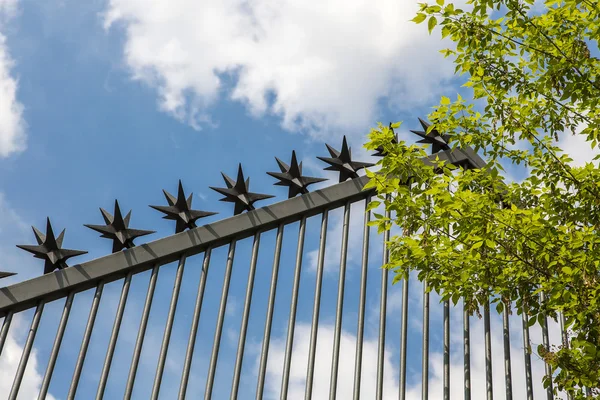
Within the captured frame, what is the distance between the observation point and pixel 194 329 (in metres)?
7.13

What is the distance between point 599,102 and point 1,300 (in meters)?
6.26

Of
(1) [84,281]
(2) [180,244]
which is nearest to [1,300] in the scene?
(1) [84,281]

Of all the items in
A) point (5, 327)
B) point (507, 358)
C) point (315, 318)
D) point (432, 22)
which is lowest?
point (5, 327)

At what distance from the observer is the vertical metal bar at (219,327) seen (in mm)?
6922

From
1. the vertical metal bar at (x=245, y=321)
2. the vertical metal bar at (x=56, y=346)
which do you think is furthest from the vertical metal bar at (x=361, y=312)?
the vertical metal bar at (x=56, y=346)

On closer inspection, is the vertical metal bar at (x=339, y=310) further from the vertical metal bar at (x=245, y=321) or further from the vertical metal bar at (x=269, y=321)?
the vertical metal bar at (x=245, y=321)

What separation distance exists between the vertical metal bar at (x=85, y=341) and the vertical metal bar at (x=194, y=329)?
3.32ft

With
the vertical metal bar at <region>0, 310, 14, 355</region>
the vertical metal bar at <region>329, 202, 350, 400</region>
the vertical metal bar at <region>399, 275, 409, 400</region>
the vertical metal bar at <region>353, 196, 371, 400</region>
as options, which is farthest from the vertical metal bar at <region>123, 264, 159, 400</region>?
the vertical metal bar at <region>399, 275, 409, 400</region>

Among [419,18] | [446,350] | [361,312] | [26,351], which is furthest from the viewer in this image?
[446,350]

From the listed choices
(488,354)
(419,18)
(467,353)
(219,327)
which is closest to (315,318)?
(219,327)

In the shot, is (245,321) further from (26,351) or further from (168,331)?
(26,351)

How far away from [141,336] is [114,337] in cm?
27

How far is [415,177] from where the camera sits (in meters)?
6.97

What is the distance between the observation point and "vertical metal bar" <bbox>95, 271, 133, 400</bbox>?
668cm
